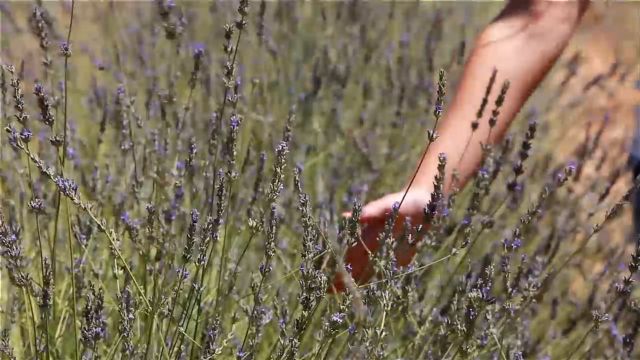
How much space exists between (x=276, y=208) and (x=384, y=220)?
10.7 inches

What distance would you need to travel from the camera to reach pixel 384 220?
140cm

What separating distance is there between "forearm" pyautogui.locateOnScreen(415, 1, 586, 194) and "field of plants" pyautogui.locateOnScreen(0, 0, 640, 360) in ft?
0.27

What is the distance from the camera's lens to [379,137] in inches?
111

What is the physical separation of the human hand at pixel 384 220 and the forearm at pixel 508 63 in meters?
0.14

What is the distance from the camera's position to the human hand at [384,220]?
1.37 meters

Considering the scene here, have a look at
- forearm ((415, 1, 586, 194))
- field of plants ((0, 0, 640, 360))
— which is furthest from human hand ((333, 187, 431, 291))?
forearm ((415, 1, 586, 194))

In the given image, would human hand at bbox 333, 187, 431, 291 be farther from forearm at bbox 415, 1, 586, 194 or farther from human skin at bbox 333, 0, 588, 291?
forearm at bbox 415, 1, 586, 194

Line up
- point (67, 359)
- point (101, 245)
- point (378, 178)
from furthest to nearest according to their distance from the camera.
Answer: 1. point (378, 178)
2. point (101, 245)
3. point (67, 359)

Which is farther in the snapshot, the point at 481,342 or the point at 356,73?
the point at 356,73

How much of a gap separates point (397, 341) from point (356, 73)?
67.4 inches

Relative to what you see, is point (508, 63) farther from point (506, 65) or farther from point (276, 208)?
point (276, 208)

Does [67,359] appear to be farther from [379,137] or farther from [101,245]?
[379,137]

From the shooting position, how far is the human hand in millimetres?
1373

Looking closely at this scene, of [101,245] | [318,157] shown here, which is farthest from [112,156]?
[318,157]
